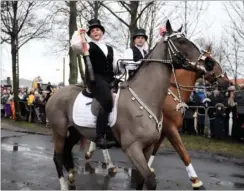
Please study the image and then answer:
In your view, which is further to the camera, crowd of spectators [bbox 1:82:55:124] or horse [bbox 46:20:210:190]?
crowd of spectators [bbox 1:82:55:124]

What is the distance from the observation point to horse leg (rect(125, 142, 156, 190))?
220 inches

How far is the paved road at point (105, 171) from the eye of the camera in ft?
26.1

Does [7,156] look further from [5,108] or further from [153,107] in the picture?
[5,108]

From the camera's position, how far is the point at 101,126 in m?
6.23

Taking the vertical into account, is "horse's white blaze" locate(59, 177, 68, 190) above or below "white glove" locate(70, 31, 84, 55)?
below

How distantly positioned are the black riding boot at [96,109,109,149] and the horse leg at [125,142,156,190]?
24.2 inches

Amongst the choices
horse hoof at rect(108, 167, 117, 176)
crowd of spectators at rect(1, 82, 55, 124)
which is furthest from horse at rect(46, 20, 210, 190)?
crowd of spectators at rect(1, 82, 55, 124)

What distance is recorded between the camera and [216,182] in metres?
8.37

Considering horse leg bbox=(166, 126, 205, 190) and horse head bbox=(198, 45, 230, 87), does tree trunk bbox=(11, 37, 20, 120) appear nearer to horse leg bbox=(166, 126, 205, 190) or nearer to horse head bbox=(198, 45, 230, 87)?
horse leg bbox=(166, 126, 205, 190)

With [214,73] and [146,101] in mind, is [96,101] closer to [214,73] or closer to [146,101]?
[146,101]

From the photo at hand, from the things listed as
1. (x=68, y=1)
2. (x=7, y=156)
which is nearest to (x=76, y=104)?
(x=7, y=156)

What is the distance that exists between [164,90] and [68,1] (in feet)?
45.1

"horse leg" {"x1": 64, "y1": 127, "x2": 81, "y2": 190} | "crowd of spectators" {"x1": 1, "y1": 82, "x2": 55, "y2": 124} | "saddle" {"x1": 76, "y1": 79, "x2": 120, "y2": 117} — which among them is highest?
"saddle" {"x1": 76, "y1": 79, "x2": 120, "y2": 117}

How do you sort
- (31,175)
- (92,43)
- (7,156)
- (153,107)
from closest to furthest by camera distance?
(153,107)
(92,43)
(31,175)
(7,156)
